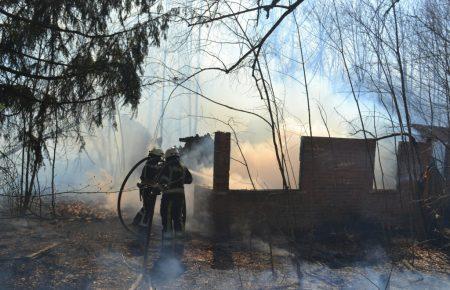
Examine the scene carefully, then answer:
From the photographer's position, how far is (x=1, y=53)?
21.4ft

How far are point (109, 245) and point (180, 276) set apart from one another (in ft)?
5.73

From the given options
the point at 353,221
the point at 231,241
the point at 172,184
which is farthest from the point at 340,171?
the point at 172,184

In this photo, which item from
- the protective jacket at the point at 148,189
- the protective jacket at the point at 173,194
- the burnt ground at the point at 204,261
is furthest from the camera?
the protective jacket at the point at 148,189

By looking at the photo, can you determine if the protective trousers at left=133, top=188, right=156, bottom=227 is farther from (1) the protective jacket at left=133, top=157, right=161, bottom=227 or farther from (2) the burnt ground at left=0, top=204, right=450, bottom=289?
(2) the burnt ground at left=0, top=204, right=450, bottom=289

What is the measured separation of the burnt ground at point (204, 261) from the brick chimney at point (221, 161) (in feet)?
3.60

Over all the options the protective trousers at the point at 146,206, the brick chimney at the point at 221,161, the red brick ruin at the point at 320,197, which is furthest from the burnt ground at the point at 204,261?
the brick chimney at the point at 221,161

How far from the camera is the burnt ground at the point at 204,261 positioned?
256 inches

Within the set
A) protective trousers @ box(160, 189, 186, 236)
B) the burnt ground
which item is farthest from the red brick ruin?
protective trousers @ box(160, 189, 186, 236)

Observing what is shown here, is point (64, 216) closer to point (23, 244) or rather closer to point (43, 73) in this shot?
point (23, 244)

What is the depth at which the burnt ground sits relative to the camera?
6.50m

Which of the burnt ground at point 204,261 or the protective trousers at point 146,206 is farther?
the protective trousers at point 146,206

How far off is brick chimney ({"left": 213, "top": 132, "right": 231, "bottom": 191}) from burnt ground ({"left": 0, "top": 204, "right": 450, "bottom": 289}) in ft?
3.60

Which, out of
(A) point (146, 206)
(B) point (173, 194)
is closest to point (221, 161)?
(B) point (173, 194)

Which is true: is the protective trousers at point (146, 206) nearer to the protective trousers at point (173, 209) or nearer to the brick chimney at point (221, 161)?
the protective trousers at point (173, 209)
